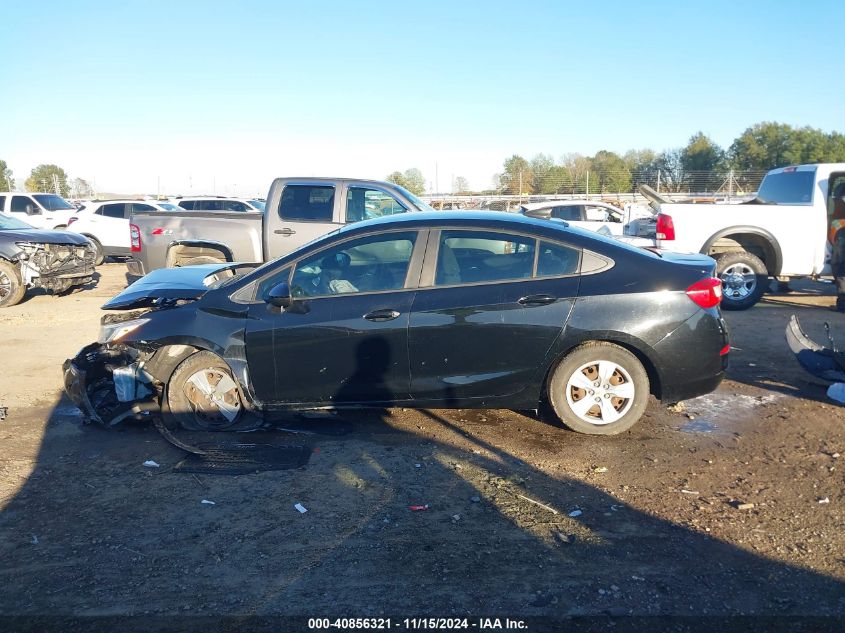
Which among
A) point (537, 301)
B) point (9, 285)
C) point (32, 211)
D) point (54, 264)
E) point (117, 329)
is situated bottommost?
point (9, 285)

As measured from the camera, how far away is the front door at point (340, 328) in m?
4.85

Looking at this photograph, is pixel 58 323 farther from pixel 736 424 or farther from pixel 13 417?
pixel 736 424

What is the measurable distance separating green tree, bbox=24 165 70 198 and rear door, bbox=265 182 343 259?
38.5 metres

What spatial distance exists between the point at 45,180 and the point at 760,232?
161 ft

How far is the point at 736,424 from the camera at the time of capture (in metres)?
5.29

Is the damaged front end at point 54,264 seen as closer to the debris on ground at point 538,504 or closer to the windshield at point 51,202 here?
the windshield at point 51,202

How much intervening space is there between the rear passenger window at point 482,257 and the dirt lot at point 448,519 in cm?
123

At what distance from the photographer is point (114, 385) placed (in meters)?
5.45

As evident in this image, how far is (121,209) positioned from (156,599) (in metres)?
18.2

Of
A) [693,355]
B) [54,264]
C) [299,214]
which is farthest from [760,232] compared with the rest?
[54,264]

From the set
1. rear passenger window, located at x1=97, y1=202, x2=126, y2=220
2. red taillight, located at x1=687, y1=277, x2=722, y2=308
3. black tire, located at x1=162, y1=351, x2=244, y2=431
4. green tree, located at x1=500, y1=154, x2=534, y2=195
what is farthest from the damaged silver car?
green tree, located at x1=500, y1=154, x2=534, y2=195

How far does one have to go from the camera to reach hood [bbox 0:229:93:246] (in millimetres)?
11465

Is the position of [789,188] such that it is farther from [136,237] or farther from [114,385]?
[136,237]

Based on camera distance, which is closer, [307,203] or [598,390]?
[598,390]
